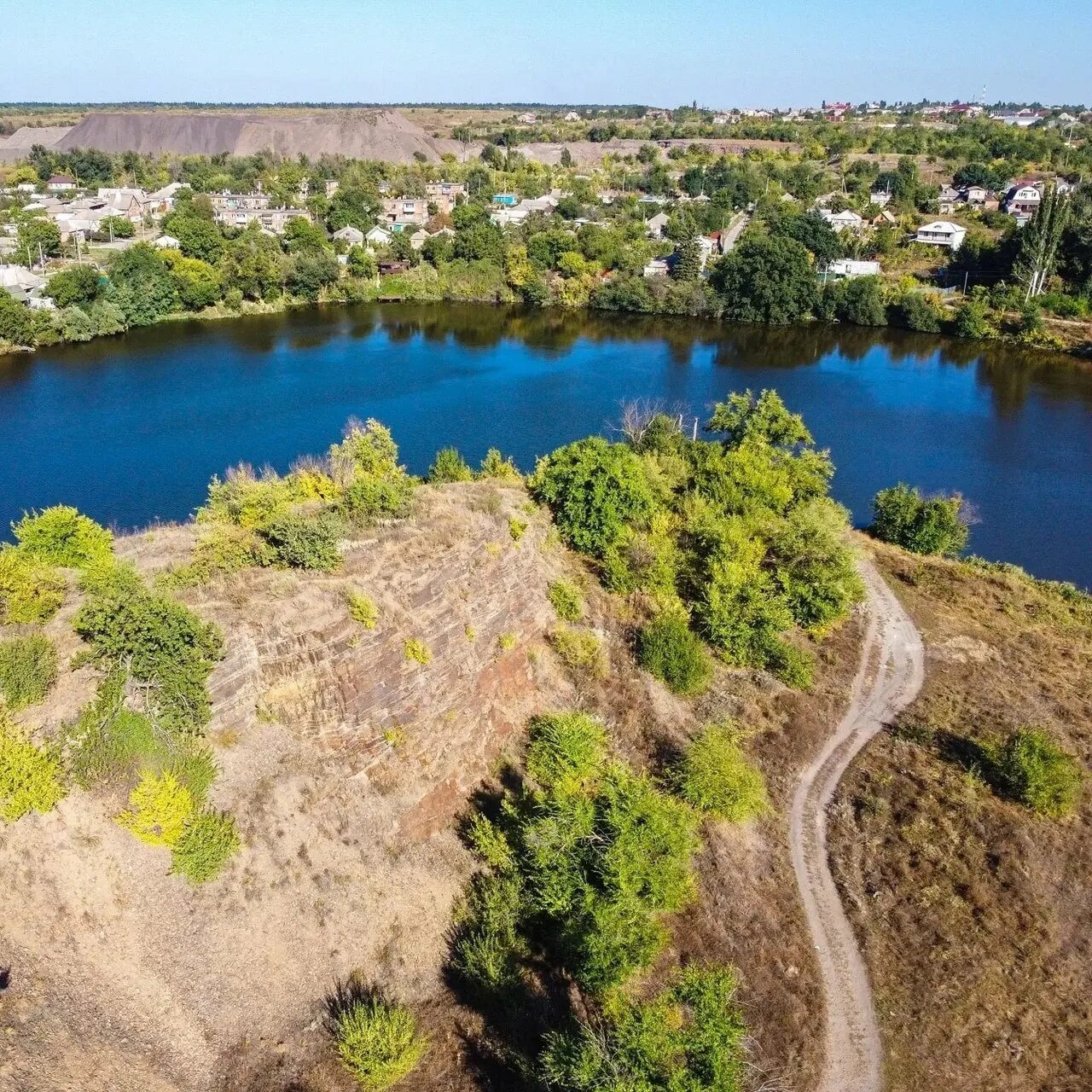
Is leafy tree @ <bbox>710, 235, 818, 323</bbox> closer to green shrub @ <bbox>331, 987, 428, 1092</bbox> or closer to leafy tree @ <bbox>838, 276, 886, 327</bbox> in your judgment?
leafy tree @ <bbox>838, 276, 886, 327</bbox>

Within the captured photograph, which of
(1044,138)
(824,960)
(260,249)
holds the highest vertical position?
(1044,138)

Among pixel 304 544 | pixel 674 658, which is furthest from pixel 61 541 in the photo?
pixel 674 658

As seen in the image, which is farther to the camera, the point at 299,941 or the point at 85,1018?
the point at 299,941

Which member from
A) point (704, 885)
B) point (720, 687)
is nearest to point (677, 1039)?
point (704, 885)

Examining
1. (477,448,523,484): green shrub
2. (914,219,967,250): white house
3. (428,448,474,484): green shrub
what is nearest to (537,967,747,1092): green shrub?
(477,448,523,484): green shrub

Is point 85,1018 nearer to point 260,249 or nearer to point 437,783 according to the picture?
point 437,783

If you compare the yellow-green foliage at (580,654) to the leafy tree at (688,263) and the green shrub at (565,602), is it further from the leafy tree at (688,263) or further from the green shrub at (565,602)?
the leafy tree at (688,263)

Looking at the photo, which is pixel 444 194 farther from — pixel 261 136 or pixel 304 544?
pixel 304 544
